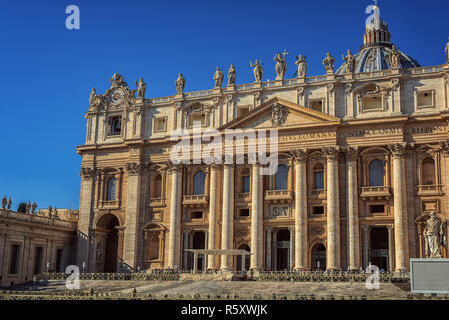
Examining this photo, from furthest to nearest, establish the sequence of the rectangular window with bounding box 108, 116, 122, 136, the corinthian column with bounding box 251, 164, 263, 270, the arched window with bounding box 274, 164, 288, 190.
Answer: the rectangular window with bounding box 108, 116, 122, 136 < the arched window with bounding box 274, 164, 288, 190 < the corinthian column with bounding box 251, 164, 263, 270

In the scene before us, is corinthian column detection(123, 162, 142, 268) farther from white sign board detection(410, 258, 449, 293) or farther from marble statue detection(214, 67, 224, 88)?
white sign board detection(410, 258, 449, 293)

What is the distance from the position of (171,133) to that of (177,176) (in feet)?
15.4

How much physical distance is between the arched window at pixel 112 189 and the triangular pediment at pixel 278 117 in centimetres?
1443

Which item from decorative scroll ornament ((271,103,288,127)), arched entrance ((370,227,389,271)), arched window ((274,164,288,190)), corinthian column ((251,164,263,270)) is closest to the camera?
arched entrance ((370,227,389,271))

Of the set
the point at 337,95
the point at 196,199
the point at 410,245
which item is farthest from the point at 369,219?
the point at 196,199

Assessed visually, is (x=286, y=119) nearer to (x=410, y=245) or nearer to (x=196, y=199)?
(x=196, y=199)

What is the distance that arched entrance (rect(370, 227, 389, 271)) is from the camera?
5347 cm

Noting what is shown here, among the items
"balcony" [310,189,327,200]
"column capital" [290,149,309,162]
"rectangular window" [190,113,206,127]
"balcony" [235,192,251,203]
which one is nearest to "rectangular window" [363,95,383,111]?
"column capital" [290,149,309,162]

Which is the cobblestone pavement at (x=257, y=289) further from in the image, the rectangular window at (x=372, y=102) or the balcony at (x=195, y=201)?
the rectangular window at (x=372, y=102)

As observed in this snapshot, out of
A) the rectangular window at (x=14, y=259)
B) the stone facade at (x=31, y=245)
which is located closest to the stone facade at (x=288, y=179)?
the stone facade at (x=31, y=245)

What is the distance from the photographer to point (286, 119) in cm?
5759

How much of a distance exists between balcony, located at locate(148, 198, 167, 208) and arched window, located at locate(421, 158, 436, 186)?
2577 cm

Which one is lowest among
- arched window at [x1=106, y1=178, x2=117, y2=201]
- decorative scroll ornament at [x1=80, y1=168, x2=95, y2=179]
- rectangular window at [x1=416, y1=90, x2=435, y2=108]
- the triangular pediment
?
arched window at [x1=106, y1=178, x2=117, y2=201]

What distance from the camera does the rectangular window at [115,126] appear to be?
2640 inches
